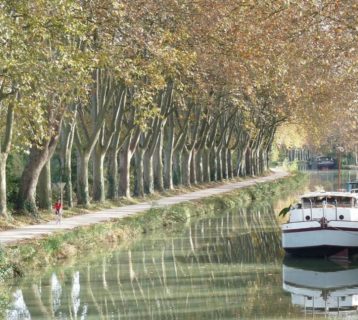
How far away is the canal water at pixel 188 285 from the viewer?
22609 mm

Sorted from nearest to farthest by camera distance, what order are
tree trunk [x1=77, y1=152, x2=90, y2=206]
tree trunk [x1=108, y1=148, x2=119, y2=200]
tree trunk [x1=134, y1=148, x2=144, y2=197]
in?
1. tree trunk [x1=77, y1=152, x2=90, y2=206]
2. tree trunk [x1=108, y1=148, x2=119, y2=200]
3. tree trunk [x1=134, y1=148, x2=144, y2=197]

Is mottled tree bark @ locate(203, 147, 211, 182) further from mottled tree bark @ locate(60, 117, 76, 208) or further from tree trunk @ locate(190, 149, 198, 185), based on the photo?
mottled tree bark @ locate(60, 117, 76, 208)

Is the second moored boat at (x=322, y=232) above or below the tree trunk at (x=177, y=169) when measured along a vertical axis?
below

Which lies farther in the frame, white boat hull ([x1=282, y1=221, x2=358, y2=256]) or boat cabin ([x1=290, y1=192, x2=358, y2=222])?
boat cabin ([x1=290, y1=192, x2=358, y2=222])

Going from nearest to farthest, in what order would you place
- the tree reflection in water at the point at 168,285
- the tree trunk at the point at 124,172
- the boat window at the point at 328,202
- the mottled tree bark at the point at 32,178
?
the tree reflection in water at the point at 168,285 → the boat window at the point at 328,202 → the mottled tree bark at the point at 32,178 → the tree trunk at the point at 124,172

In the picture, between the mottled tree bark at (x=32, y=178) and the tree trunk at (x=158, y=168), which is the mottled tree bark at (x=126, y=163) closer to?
the tree trunk at (x=158, y=168)

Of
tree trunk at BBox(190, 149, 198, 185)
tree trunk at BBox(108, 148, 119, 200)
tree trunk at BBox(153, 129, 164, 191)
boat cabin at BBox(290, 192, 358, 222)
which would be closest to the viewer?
boat cabin at BBox(290, 192, 358, 222)

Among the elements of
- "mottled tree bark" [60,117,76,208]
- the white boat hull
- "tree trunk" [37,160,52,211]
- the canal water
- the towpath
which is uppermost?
"mottled tree bark" [60,117,76,208]

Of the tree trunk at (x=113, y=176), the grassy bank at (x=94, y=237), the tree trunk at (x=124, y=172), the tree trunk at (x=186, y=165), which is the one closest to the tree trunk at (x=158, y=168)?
the grassy bank at (x=94, y=237)

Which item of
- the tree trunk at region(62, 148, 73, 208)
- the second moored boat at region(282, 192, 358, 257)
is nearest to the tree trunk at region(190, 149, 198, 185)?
the tree trunk at region(62, 148, 73, 208)

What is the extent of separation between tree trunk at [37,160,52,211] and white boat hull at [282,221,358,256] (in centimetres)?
1150

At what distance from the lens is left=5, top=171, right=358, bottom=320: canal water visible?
74.2 ft

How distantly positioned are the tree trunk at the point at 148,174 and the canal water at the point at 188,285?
1695 cm

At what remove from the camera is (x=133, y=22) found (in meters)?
33.1
